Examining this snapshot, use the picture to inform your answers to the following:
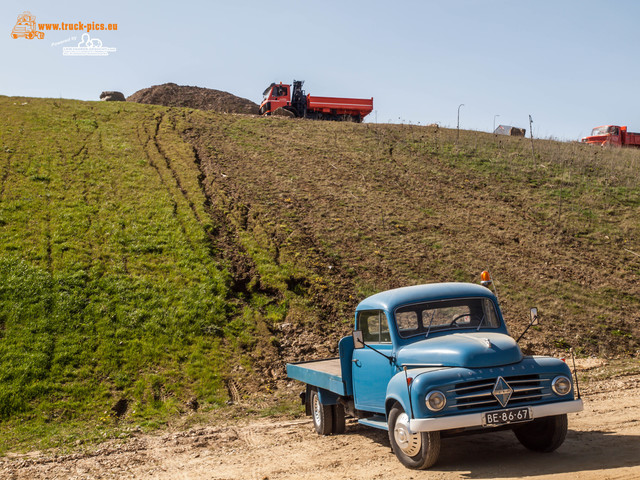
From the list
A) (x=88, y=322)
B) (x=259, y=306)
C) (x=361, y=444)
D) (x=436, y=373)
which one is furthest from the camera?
(x=259, y=306)

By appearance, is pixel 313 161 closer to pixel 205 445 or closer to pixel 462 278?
pixel 462 278

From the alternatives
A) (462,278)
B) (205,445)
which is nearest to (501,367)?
(205,445)

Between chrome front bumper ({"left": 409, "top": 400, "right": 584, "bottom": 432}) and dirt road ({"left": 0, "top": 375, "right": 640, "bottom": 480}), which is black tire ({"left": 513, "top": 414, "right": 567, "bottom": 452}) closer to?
dirt road ({"left": 0, "top": 375, "right": 640, "bottom": 480})

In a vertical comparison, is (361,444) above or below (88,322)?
below

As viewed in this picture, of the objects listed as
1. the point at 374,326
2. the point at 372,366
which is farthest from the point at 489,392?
the point at 374,326

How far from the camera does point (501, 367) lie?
621 cm

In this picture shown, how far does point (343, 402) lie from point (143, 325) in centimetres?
655

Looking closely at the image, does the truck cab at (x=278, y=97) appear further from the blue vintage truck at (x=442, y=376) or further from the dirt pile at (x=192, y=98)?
the blue vintage truck at (x=442, y=376)

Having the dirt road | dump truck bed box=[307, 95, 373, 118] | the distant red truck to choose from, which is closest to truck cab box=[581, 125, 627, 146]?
the distant red truck

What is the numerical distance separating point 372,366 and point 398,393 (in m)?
1.15

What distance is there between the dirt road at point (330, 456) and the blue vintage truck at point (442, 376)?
0.41 metres

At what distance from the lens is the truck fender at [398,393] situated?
609 centimetres

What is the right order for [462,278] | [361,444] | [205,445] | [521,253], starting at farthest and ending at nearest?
[521,253], [462,278], [205,445], [361,444]

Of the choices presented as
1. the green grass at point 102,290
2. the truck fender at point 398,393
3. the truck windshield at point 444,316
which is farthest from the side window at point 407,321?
the green grass at point 102,290
